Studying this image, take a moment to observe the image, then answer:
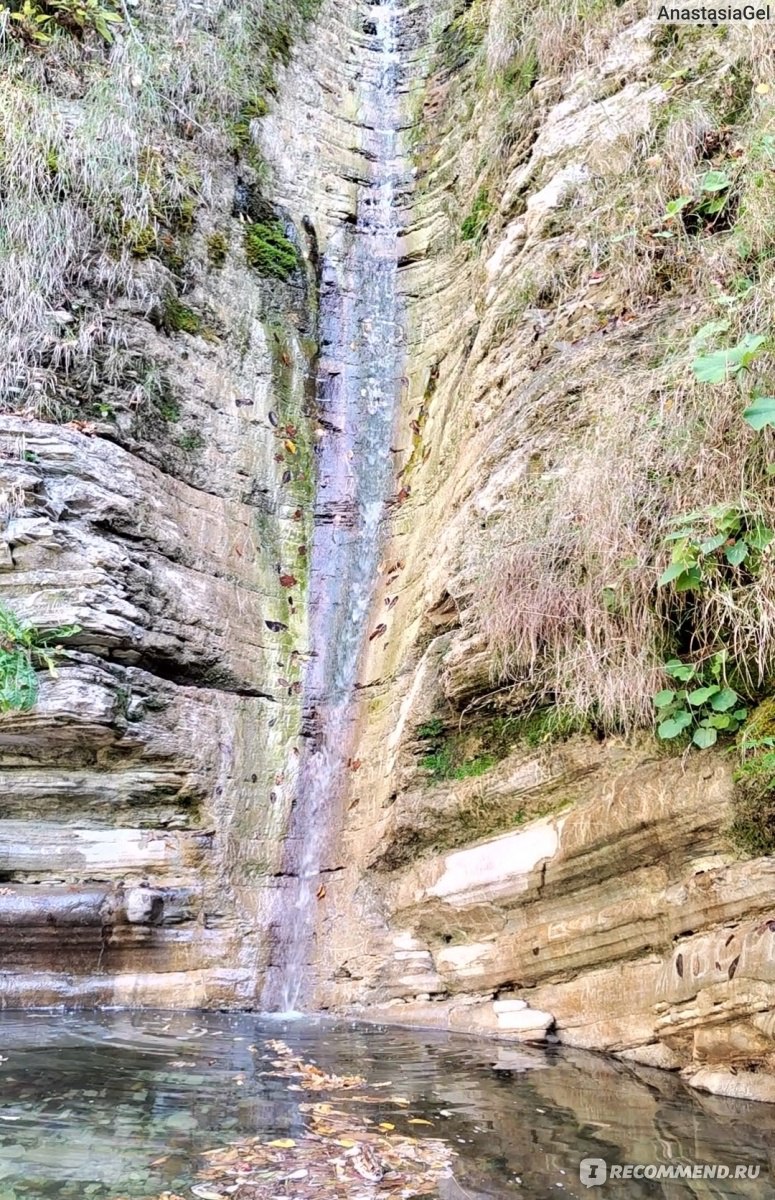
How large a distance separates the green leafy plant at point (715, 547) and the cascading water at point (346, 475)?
3.35m

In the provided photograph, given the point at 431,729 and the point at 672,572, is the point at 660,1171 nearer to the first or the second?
the point at 672,572

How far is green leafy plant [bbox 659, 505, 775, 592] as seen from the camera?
3.72 m

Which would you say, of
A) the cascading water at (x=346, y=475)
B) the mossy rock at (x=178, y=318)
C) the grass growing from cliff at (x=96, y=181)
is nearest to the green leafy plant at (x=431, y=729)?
the cascading water at (x=346, y=475)

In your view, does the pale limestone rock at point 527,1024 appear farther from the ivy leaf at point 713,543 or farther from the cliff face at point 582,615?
the ivy leaf at point 713,543

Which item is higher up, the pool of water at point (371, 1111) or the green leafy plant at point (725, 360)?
the green leafy plant at point (725, 360)

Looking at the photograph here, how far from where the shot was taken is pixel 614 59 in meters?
6.79

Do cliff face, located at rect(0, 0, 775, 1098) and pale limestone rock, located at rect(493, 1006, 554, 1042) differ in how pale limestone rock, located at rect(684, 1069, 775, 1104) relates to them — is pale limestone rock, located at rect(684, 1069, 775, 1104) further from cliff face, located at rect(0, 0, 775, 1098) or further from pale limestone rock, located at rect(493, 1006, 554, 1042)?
pale limestone rock, located at rect(493, 1006, 554, 1042)

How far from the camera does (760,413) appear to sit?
344 centimetres

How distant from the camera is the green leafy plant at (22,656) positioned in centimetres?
536

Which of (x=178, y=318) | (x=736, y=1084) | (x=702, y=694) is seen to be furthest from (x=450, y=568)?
(x=178, y=318)

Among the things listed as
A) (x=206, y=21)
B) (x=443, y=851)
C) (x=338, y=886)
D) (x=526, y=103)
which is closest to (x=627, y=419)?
(x=443, y=851)

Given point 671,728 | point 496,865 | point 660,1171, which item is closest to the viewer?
point 660,1171

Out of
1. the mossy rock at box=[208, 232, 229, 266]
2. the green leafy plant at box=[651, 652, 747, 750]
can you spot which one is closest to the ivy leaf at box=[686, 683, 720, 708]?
the green leafy plant at box=[651, 652, 747, 750]

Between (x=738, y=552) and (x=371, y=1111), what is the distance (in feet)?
8.60
